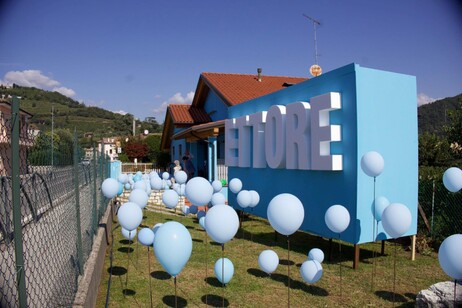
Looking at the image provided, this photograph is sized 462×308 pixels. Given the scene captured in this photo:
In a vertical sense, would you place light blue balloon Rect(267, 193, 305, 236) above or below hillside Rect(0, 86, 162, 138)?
below

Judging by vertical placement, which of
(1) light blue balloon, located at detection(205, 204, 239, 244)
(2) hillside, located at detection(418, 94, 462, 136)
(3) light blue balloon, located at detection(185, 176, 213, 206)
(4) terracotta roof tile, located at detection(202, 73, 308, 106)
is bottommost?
(1) light blue balloon, located at detection(205, 204, 239, 244)

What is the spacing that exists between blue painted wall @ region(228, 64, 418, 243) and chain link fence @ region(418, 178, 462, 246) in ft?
5.21

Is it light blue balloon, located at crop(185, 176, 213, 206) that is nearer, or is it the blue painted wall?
light blue balloon, located at crop(185, 176, 213, 206)

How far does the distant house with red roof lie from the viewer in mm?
16484

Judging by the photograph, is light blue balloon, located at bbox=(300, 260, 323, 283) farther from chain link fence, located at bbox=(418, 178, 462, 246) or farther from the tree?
the tree

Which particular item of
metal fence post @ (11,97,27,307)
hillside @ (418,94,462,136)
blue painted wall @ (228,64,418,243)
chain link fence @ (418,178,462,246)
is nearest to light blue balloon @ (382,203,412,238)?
blue painted wall @ (228,64,418,243)

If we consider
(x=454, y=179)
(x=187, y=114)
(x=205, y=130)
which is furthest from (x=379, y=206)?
(x=187, y=114)

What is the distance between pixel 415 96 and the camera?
702 cm

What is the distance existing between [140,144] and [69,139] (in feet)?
116

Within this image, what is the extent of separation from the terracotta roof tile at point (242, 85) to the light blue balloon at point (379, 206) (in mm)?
10627

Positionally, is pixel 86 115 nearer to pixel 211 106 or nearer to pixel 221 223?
pixel 211 106

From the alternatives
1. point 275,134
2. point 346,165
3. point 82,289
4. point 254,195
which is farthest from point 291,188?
point 82,289

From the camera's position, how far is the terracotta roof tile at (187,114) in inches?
793

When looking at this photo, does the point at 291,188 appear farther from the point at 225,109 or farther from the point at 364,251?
the point at 225,109
